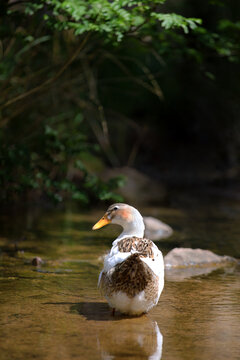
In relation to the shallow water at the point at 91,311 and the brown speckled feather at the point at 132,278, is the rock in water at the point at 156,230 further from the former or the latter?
the brown speckled feather at the point at 132,278

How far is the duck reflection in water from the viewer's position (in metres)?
4.01

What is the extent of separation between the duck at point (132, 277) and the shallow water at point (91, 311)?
0.17 m

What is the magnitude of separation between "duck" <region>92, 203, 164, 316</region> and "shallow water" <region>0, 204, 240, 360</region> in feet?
0.57

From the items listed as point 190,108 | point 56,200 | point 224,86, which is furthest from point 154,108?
point 56,200

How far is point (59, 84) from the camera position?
34.4ft

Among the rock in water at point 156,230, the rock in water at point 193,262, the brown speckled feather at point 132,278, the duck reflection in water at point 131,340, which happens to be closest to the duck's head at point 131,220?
the brown speckled feather at point 132,278

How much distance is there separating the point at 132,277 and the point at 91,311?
0.71 meters

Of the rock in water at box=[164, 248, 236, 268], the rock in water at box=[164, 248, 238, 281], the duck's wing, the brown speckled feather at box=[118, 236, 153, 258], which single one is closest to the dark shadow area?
the duck's wing

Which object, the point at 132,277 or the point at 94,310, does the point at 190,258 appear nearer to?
the point at 94,310

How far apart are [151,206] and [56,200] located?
22.5 feet

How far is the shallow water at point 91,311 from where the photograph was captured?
4.12 m

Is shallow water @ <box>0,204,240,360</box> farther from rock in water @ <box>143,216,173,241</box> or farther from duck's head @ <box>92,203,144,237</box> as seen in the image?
duck's head @ <box>92,203,144,237</box>

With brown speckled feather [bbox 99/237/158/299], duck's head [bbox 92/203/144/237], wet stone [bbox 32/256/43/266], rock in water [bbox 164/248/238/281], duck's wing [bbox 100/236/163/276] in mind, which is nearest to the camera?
brown speckled feather [bbox 99/237/158/299]

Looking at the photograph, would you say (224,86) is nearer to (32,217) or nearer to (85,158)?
(85,158)
